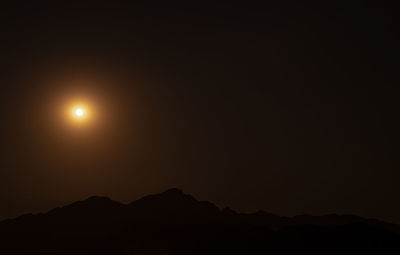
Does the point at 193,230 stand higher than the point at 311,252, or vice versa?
the point at 193,230

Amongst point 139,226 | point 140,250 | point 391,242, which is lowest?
point 391,242

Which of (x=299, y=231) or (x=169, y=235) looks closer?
(x=299, y=231)

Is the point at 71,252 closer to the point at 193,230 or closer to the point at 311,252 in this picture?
the point at 193,230

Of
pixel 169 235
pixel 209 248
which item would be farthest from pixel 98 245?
pixel 209 248

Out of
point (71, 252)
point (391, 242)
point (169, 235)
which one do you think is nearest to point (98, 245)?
point (71, 252)

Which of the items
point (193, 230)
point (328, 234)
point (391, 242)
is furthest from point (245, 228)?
point (391, 242)

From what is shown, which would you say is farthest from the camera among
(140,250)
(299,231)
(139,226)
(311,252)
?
(139,226)

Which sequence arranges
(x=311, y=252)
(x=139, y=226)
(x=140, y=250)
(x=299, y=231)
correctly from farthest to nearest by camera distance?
(x=139, y=226) < (x=140, y=250) < (x=299, y=231) < (x=311, y=252)

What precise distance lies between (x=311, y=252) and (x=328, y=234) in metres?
9.91

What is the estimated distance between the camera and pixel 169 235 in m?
179

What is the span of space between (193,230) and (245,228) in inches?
663

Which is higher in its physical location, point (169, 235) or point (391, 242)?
point (169, 235)

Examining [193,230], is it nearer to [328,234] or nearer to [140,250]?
[140,250]

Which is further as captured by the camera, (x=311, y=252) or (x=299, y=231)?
(x=299, y=231)
